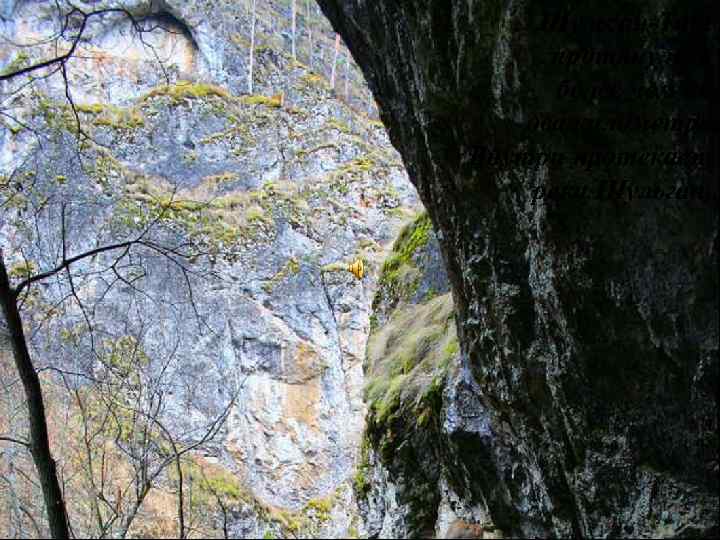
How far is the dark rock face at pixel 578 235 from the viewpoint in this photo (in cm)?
255

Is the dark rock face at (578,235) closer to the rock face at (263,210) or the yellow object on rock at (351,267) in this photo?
Answer: the rock face at (263,210)

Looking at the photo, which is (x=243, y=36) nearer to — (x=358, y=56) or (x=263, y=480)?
(x=263, y=480)

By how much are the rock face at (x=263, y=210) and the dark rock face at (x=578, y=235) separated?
496 inches

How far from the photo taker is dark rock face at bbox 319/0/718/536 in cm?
255

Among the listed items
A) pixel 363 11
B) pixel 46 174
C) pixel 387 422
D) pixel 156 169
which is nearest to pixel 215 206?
pixel 156 169

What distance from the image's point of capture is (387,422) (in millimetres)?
6297

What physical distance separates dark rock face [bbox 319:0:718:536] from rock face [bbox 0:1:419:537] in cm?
1259

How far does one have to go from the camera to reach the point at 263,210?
917 inches

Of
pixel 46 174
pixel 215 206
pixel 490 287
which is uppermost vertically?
pixel 215 206

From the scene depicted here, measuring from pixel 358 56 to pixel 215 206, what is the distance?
1694cm

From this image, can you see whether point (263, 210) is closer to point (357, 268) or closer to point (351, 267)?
point (351, 267)

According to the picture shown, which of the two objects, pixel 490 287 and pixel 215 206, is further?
pixel 215 206

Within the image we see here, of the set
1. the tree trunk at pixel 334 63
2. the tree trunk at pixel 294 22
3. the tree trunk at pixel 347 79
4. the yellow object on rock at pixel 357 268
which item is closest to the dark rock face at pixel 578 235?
the yellow object on rock at pixel 357 268

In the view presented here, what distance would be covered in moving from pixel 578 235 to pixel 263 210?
20.8m
